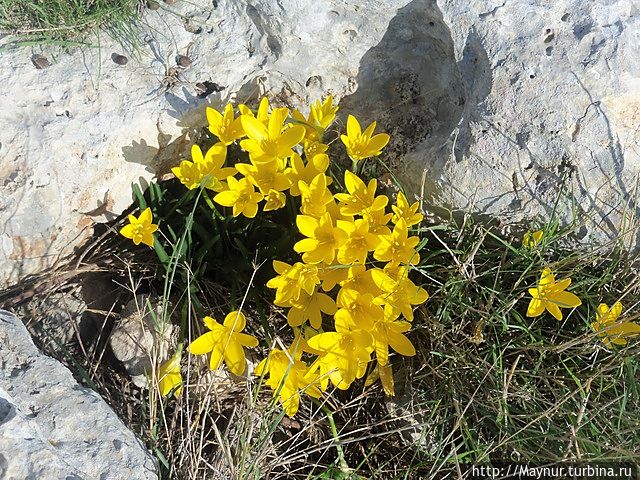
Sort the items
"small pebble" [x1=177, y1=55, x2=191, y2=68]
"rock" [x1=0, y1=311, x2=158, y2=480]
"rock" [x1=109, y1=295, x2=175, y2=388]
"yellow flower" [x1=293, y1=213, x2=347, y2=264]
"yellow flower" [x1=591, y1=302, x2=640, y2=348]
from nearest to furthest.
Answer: "rock" [x1=0, y1=311, x2=158, y2=480] < "yellow flower" [x1=293, y1=213, x2=347, y2=264] < "yellow flower" [x1=591, y1=302, x2=640, y2=348] < "rock" [x1=109, y1=295, x2=175, y2=388] < "small pebble" [x1=177, y1=55, x2=191, y2=68]

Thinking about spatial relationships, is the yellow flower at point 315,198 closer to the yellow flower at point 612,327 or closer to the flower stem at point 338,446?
the flower stem at point 338,446

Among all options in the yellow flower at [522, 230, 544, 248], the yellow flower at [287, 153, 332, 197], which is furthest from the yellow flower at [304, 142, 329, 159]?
the yellow flower at [522, 230, 544, 248]

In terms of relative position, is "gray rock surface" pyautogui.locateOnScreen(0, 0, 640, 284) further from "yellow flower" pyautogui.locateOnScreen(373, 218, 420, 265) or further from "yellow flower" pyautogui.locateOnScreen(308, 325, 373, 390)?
"yellow flower" pyautogui.locateOnScreen(308, 325, 373, 390)

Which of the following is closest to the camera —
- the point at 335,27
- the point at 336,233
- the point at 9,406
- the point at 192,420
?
the point at 9,406

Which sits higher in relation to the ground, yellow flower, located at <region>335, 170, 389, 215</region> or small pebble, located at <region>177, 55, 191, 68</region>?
small pebble, located at <region>177, 55, 191, 68</region>

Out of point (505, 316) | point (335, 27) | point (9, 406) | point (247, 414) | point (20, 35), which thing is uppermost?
point (335, 27)

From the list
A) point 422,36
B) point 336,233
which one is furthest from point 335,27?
point 336,233

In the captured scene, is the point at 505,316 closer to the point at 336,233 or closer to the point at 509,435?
the point at 509,435
